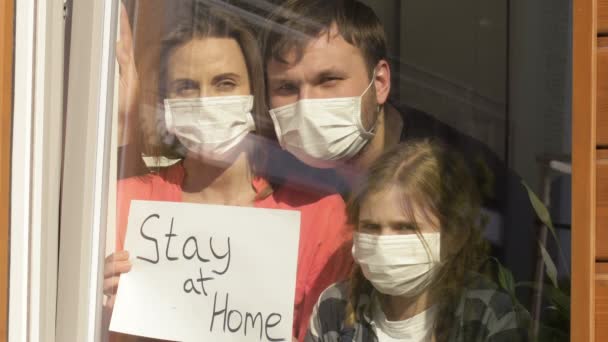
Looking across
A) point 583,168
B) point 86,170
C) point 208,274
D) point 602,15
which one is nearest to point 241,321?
point 208,274

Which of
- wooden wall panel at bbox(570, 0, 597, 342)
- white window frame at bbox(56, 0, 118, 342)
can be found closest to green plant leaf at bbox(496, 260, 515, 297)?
wooden wall panel at bbox(570, 0, 597, 342)

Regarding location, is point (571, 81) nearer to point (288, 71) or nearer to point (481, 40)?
point (481, 40)

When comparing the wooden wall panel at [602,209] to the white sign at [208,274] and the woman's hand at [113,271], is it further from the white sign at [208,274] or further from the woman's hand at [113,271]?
the woman's hand at [113,271]

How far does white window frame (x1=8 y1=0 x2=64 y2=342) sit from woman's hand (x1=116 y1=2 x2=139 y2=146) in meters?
0.13

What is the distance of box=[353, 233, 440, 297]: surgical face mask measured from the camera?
1438mm

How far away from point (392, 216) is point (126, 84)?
0.61 meters

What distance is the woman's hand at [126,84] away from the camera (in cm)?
170

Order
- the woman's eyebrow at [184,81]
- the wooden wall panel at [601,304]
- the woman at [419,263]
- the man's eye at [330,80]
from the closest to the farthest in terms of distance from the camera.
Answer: the wooden wall panel at [601,304], the woman at [419,263], the man's eye at [330,80], the woman's eyebrow at [184,81]

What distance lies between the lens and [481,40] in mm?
1406

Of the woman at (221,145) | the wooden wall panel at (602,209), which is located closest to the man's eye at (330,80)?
the woman at (221,145)

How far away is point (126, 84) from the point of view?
171 centimetres

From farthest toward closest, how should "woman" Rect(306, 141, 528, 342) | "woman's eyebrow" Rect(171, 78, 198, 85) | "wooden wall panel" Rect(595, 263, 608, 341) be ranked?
"woman's eyebrow" Rect(171, 78, 198, 85), "woman" Rect(306, 141, 528, 342), "wooden wall panel" Rect(595, 263, 608, 341)

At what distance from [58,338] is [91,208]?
0.27 metres

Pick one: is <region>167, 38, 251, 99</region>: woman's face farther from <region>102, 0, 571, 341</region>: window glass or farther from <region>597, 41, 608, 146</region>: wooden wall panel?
<region>597, 41, 608, 146</region>: wooden wall panel
